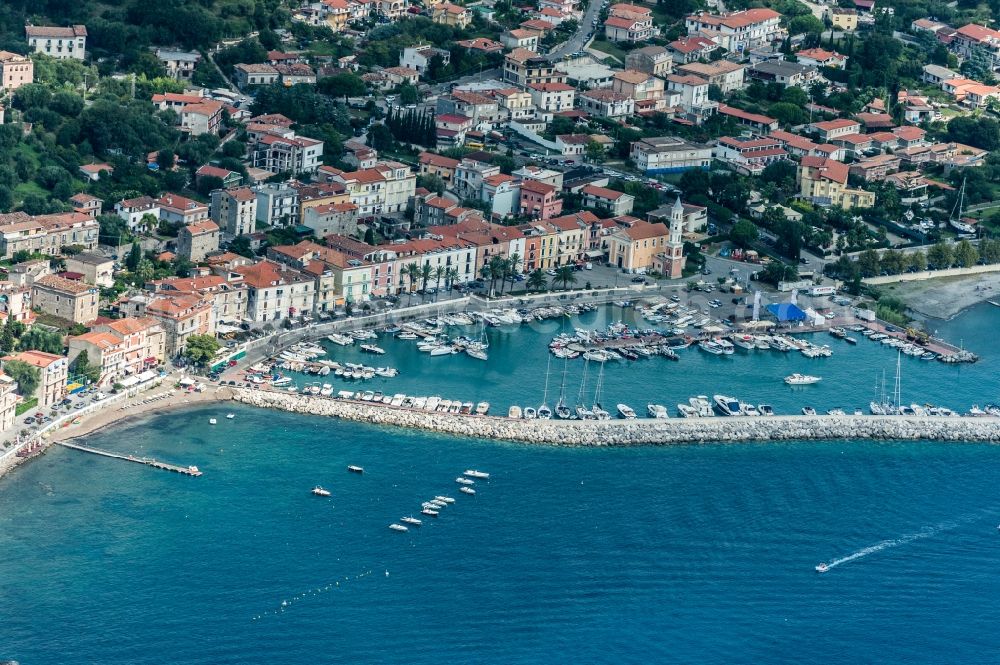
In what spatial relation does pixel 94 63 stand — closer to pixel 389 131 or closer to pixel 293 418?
pixel 389 131

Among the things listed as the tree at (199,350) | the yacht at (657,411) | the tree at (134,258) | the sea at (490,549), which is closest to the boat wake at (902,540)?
the sea at (490,549)

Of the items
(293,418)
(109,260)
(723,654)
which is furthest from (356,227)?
(723,654)

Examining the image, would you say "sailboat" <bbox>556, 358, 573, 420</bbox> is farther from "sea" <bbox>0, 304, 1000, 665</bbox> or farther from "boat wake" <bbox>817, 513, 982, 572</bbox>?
"boat wake" <bbox>817, 513, 982, 572</bbox>

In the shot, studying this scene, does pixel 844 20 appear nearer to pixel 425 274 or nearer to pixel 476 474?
pixel 425 274

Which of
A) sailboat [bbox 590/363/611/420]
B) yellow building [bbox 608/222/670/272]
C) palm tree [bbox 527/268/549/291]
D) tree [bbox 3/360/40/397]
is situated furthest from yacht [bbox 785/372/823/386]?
tree [bbox 3/360/40/397]

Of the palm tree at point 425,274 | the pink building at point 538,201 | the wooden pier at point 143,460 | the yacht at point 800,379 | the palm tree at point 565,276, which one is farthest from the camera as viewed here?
the pink building at point 538,201

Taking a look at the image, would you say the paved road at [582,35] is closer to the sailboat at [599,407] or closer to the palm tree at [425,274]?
the palm tree at [425,274]

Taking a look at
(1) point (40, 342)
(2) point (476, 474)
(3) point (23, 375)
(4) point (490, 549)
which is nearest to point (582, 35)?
(1) point (40, 342)
